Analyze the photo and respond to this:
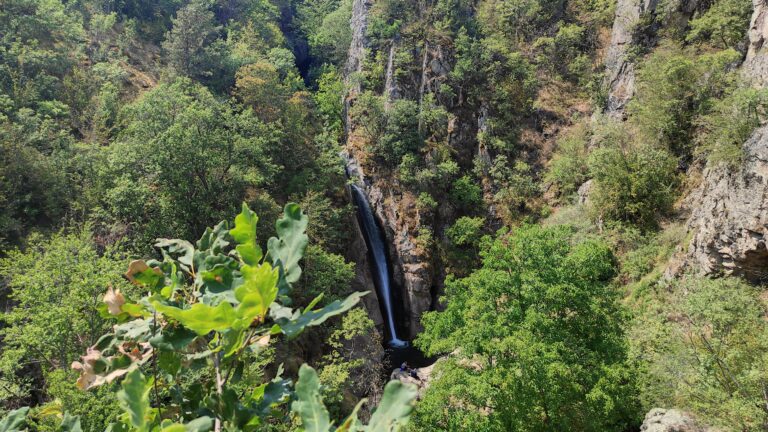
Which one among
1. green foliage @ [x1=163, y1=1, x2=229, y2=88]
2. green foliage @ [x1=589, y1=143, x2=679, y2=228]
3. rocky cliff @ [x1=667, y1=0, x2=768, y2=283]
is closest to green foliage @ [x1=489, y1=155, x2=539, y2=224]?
green foliage @ [x1=589, y1=143, x2=679, y2=228]

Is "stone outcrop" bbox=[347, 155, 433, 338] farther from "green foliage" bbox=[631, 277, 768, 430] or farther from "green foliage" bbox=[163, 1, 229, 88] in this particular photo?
"green foliage" bbox=[631, 277, 768, 430]

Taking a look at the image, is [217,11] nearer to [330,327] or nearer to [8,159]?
[8,159]

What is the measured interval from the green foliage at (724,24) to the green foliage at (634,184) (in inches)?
239

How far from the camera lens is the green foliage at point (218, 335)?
1.17 metres

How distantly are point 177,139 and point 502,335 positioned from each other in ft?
43.6

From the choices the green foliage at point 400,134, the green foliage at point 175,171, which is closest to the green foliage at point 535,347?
the green foliage at point 175,171

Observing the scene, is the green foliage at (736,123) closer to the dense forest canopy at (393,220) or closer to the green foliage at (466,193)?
the dense forest canopy at (393,220)

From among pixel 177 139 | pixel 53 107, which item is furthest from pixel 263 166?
pixel 53 107

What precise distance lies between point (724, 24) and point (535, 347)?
664 inches

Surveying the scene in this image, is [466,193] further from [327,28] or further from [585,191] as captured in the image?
[327,28]

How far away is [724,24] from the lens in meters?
16.4

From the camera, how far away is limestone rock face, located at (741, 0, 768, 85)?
1308cm

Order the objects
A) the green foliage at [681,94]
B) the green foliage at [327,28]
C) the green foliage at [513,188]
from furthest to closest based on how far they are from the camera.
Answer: the green foliage at [327,28], the green foliage at [513,188], the green foliage at [681,94]

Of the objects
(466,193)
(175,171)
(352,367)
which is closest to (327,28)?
(466,193)
